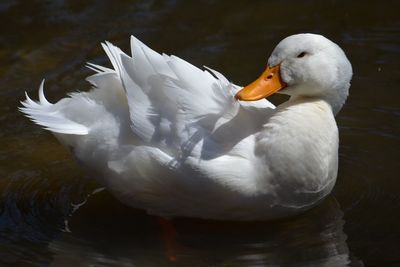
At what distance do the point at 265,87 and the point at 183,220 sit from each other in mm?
1080

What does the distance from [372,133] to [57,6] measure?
3964mm

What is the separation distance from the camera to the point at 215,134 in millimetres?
5340

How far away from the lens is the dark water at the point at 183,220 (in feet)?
17.5

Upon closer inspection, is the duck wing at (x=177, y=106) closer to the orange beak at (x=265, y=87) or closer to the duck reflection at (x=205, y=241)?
the orange beak at (x=265, y=87)

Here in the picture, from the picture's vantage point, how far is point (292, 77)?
5469 millimetres

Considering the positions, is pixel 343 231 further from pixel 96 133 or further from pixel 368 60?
pixel 368 60

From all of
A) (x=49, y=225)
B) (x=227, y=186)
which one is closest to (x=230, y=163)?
(x=227, y=186)

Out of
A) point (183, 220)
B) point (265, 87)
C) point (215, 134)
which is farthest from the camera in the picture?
point (183, 220)

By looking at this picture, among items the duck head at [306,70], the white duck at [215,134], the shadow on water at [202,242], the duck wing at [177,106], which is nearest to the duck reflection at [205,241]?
the shadow on water at [202,242]

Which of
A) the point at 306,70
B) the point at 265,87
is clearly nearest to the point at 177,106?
the point at 265,87

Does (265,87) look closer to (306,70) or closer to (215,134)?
(306,70)

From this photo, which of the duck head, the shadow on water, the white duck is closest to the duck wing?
the white duck

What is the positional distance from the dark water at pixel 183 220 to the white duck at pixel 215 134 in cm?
24

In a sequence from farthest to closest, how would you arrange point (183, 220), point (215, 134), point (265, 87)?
point (183, 220), point (265, 87), point (215, 134)
